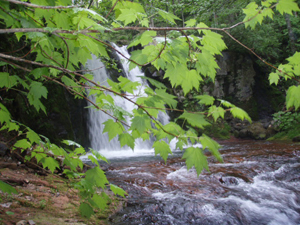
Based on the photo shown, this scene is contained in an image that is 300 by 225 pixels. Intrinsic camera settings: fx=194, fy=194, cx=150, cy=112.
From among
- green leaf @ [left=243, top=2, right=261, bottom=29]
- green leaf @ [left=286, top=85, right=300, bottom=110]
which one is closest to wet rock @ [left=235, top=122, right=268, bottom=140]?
green leaf @ [left=286, top=85, right=300, bottom=110]

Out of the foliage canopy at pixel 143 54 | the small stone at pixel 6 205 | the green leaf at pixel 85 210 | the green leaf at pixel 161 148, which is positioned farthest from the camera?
the small stone at pixel 6 205

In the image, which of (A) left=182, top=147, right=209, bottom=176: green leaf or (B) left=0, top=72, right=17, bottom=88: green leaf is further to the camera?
(B) left=0, top=72, right=17, bottom=88: green leaf

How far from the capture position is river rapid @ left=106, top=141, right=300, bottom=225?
2.98m

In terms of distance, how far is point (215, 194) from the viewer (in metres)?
3.70

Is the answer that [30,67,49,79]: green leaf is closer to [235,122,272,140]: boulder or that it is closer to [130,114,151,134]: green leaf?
[130,114,151,134]: green leaf

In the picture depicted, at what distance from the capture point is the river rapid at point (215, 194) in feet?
9.79

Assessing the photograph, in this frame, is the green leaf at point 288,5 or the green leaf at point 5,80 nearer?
the green leaf at point 288,5

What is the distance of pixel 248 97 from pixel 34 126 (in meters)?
16.3

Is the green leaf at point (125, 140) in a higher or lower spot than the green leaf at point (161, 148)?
higher

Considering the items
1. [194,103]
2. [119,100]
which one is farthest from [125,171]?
[194,103]

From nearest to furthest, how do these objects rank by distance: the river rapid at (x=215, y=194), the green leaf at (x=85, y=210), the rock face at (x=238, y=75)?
1. the green leaf at (x=85, y=210)
2. the river rapid at (x=215, y=194)
3. the rock face at (x=238, y=75)

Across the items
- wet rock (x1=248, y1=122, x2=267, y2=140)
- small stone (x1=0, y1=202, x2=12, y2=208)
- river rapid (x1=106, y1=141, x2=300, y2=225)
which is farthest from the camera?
wet rock (x1=248, y1=122, x2=267, y2=140)

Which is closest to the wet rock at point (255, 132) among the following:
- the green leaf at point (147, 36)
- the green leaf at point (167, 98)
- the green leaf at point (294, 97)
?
the green leaf at point (294, 97)

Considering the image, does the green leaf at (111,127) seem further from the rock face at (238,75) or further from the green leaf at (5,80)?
the rock face at (238,75)
